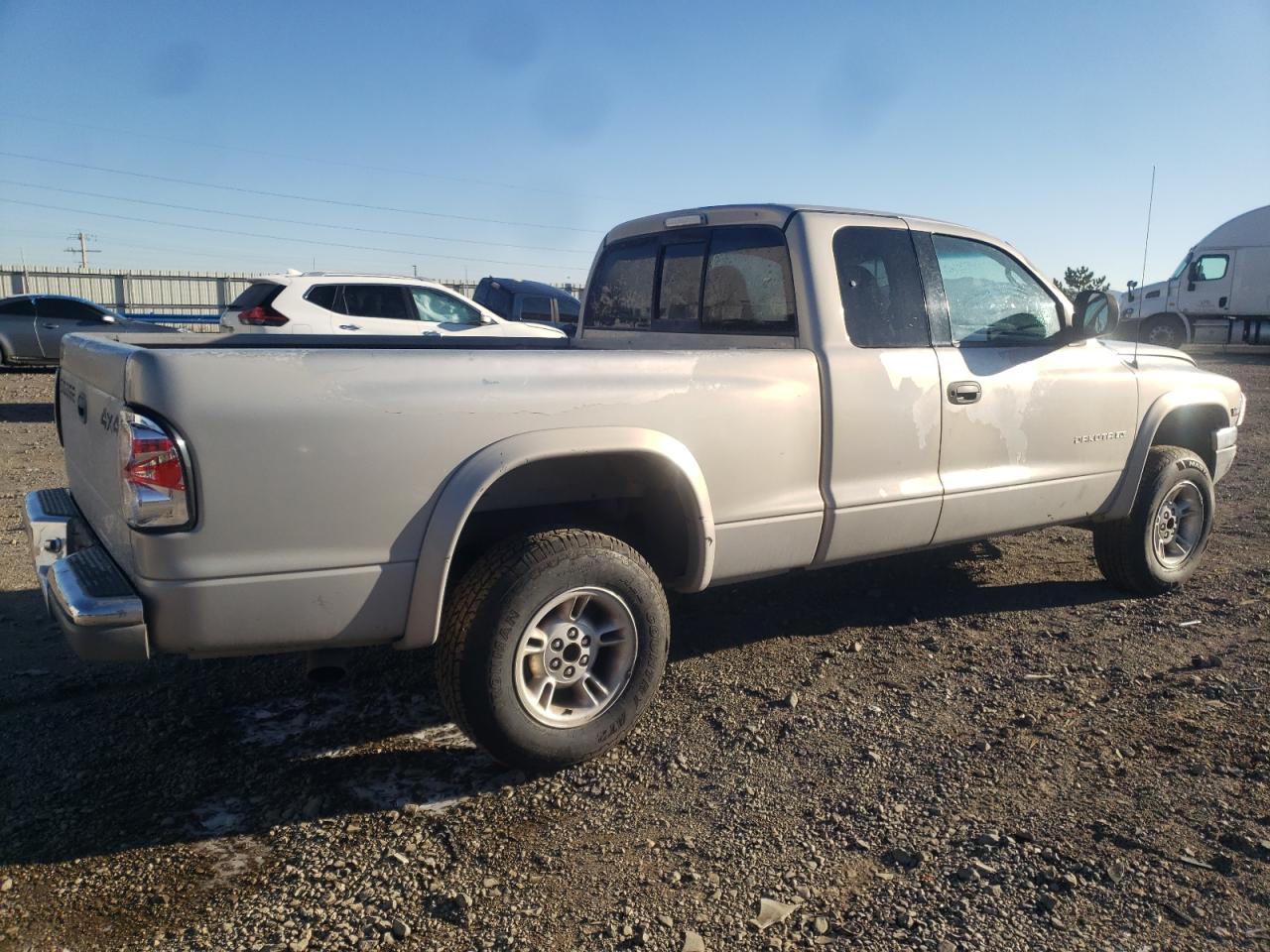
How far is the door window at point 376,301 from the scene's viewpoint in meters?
11.9

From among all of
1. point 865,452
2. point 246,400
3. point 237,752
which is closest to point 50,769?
point 237,752

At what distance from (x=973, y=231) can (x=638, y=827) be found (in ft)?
10.7

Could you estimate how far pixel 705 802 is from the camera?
3180 millimetres

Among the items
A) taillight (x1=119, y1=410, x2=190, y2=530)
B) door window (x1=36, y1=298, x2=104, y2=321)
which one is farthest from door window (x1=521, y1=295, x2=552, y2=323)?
taillight (x1=119, y1=410, x2=190, y2=530)

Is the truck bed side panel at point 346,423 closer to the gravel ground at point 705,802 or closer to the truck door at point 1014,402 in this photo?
the gravel ground at point 705,802

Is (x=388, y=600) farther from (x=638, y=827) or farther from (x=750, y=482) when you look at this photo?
(x=750, y=482)

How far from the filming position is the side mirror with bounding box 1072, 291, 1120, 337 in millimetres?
4758

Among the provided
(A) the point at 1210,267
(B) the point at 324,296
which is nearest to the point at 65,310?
(B) the point at 324,296

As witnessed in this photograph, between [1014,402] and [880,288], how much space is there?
2.94ft

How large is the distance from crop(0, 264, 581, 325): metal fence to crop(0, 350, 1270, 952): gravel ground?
26920 mm

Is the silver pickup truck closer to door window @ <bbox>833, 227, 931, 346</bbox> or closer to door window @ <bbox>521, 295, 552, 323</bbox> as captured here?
door window @ <bbox>833, 227, 931, 346</bbox>

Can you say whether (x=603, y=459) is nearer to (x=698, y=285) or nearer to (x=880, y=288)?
(x=698, y=285)

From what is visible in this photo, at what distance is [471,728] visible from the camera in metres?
3.16

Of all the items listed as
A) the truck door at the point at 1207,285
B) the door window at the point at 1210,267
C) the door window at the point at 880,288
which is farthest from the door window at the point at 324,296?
the door window at the point at 1210,267
